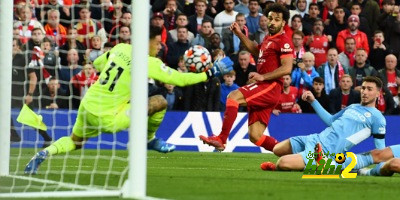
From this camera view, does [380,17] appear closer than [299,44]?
No

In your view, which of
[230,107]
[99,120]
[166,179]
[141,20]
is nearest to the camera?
[141,20]

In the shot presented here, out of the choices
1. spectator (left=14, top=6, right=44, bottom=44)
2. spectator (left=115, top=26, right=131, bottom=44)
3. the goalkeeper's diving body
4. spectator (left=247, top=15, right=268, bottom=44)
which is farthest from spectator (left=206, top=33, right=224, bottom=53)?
the goalkeeper's diving body

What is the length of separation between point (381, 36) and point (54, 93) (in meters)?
8.21

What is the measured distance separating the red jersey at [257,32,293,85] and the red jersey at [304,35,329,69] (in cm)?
646

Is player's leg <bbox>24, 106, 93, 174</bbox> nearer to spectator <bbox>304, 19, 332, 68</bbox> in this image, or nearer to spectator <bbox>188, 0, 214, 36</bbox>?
spectator <bbox>188, 0, 214, 36</bbox>

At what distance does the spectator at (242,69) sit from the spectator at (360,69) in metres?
1.98

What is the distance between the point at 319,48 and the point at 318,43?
106 millimetres

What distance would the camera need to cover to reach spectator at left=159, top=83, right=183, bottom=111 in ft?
62.8

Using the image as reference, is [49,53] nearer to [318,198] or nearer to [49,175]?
[49,175]

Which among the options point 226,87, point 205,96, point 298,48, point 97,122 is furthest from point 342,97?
point 97,122

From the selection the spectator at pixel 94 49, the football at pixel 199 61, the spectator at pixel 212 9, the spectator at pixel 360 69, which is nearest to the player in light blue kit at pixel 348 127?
the football at pixel 199 61

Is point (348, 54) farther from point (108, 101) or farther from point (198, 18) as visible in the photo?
point (108, 101)

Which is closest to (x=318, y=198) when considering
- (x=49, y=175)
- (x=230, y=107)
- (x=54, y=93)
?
(x=49, y=175)

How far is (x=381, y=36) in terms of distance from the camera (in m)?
20.7
